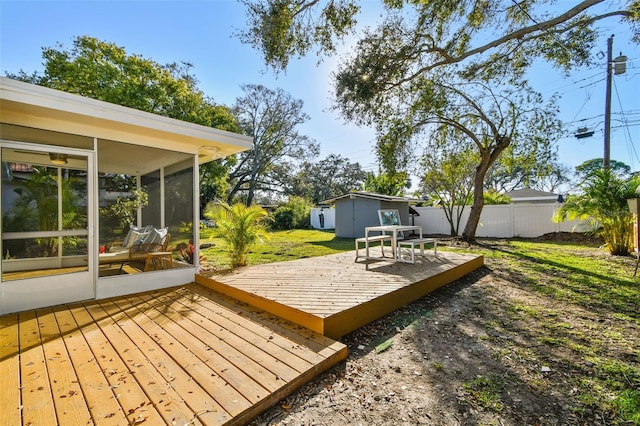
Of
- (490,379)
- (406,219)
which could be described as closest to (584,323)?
(490,379)

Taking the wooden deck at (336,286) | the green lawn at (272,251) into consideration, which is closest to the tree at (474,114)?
the green lawn at (272,251)

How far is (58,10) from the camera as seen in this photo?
16.2 ft

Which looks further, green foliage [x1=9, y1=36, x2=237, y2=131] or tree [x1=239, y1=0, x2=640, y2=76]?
green foliage [x1=9, y1=36, x2=237, y2=131]

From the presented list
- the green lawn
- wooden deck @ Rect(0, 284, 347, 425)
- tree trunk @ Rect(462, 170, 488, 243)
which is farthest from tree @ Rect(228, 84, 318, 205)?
wooden deck @ Rect(0, 284, 347, 425)

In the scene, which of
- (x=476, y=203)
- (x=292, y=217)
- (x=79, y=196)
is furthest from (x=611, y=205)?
(x=292, y=217)

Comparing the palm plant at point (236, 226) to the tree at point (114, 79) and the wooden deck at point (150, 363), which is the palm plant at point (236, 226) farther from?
the tree at point (114, 79)

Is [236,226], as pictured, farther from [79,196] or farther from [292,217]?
[292,217]

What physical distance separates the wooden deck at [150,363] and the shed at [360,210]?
10622mm

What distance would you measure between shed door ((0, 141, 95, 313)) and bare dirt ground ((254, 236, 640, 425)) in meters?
3.56

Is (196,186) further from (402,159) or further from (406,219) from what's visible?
(406,219)

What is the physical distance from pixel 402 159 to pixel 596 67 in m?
5.06

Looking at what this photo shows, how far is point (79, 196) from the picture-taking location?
3779 mm

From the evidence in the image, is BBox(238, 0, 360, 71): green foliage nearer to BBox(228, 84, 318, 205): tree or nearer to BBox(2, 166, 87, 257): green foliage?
BBox(2, 166, 87, 257): green foliage

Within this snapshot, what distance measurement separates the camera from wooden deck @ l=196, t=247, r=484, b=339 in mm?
2980
